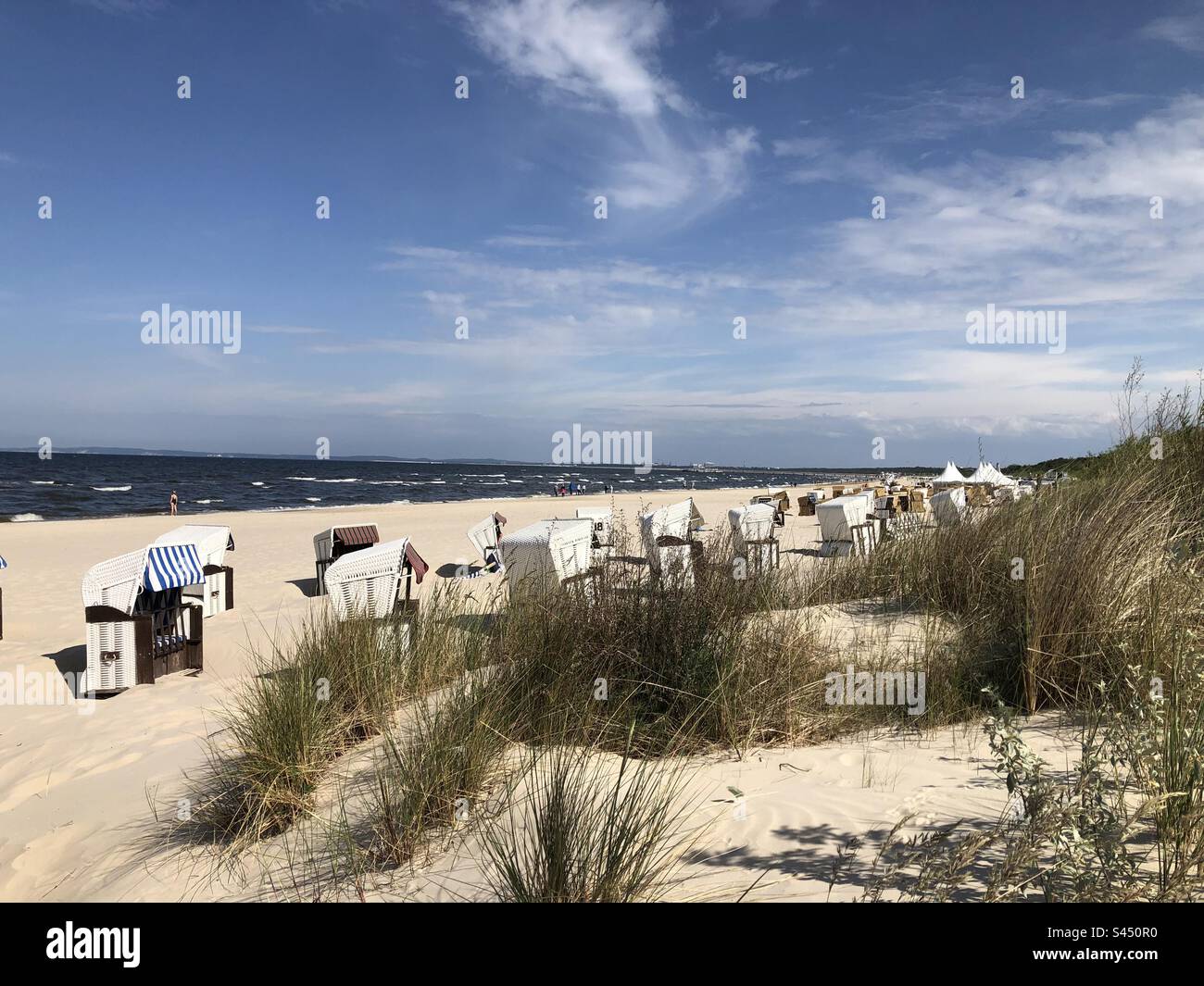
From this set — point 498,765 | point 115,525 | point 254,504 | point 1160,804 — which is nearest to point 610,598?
point 498,765

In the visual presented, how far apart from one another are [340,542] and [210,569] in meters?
1.64

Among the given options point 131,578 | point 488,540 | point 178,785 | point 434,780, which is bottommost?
point 178,785

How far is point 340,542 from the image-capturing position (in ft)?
33.9

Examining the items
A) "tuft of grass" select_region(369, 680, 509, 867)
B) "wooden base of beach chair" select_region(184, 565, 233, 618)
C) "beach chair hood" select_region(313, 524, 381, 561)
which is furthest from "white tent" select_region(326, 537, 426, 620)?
"tuft of grass" select_region(369, 680, 509, 867)

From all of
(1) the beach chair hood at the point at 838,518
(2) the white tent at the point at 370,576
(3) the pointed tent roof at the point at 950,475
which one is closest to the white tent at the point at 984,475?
(3) the pointed tent roof at the point at 950,475

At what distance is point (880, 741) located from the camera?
382cm

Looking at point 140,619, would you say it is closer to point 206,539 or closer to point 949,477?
point 206,539

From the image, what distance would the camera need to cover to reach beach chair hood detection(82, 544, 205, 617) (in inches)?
259

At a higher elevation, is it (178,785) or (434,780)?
(434,780)

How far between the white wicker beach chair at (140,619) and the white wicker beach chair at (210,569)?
1.81m

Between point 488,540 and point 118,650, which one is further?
point 488,540

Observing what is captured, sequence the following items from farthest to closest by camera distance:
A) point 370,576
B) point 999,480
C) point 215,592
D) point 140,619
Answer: point 999,480 → point 215,592 → point 370,576 → point 140,619

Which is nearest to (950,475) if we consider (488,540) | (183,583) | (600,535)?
(488,540)
